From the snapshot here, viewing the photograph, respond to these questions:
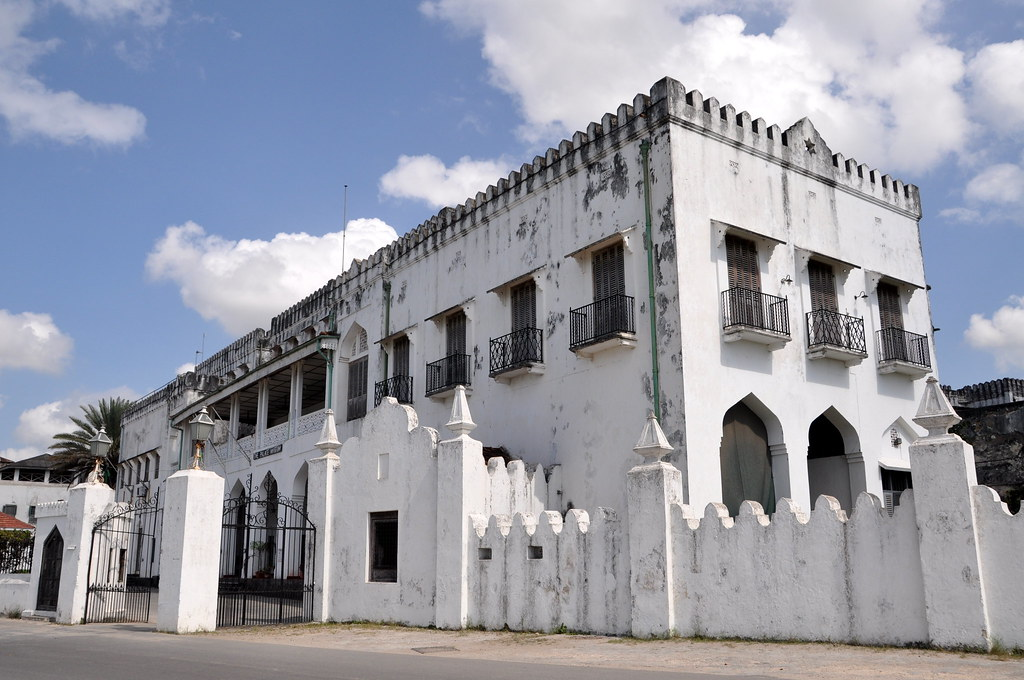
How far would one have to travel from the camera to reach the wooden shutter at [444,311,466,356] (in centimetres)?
2097

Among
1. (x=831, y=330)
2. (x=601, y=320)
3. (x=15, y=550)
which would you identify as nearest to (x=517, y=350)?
(x=601, y=320)

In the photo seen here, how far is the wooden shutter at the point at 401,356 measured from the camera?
22.8 m

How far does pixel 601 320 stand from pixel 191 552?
26.6ft

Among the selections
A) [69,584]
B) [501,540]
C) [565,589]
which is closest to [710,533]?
[565,589]

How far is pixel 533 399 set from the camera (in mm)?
18578

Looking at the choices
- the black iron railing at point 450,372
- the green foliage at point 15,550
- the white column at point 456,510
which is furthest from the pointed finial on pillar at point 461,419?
the green foliage at point 15,550

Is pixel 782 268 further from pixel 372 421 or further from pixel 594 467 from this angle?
pixel 372 421

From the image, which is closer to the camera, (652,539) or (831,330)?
(652,539)

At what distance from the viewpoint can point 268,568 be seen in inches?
1025

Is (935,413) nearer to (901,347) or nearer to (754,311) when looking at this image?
(754,311)

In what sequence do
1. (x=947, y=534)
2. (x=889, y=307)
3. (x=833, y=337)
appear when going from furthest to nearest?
(x=889, y=307), (x=833, y=337), (x=947, y=534)

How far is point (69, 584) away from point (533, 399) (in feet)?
30.9

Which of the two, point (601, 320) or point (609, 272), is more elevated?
point (609, 272)

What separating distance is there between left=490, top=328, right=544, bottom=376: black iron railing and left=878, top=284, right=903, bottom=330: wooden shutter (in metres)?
7.28
